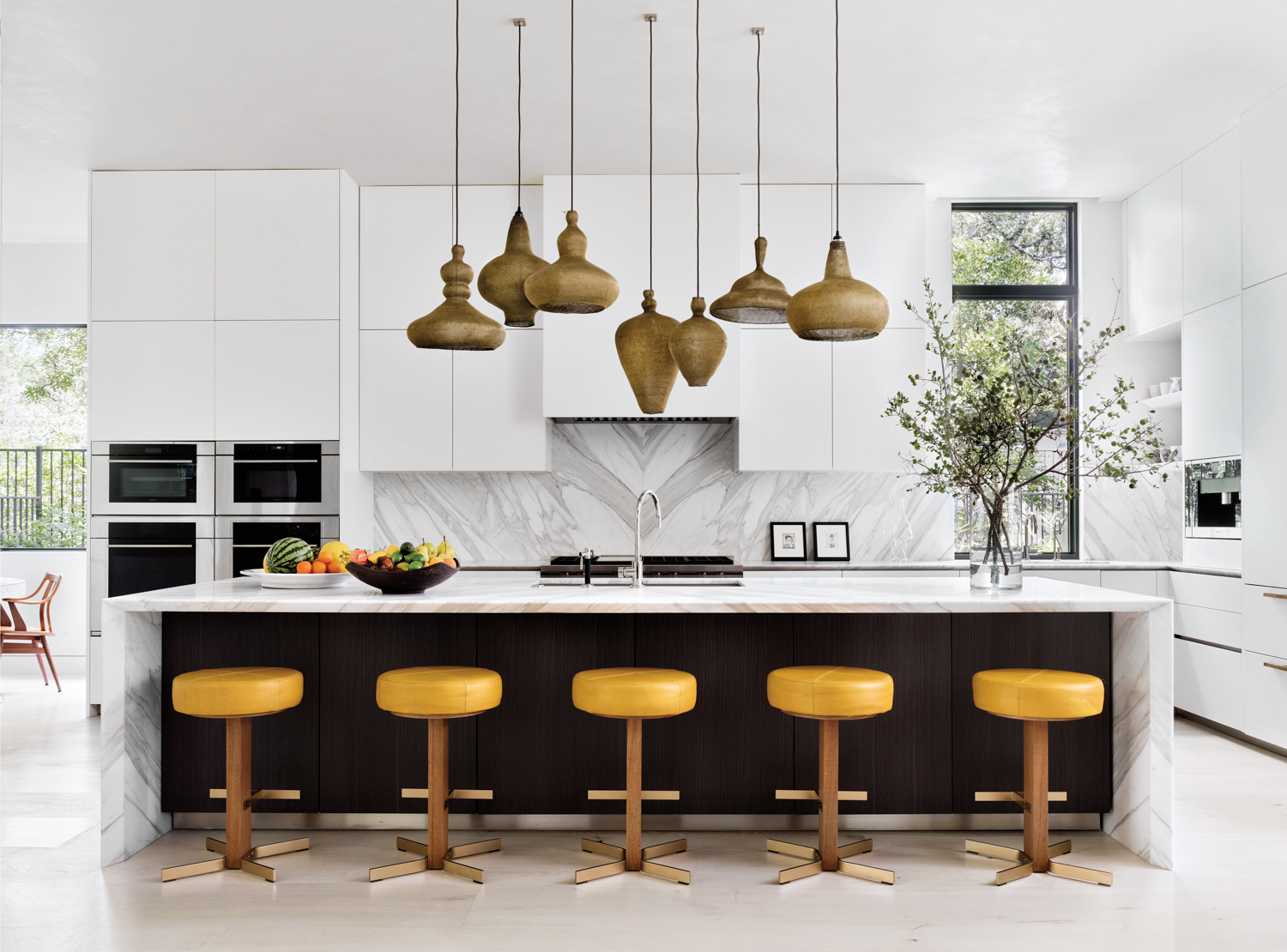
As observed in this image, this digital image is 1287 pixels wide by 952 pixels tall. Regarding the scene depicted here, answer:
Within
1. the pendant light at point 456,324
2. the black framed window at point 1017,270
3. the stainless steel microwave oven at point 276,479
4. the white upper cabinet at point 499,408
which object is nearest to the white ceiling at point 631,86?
the black framed window at point 1017,270

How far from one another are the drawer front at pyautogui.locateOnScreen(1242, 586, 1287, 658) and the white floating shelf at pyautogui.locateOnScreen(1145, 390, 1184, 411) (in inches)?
49.7

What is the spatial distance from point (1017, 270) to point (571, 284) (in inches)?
164

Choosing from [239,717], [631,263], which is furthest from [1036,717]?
[631,263]

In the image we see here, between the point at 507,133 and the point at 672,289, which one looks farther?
the point at 672,289

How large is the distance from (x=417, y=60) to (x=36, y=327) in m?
4.49

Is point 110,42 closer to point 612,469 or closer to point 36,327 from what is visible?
point 612,469

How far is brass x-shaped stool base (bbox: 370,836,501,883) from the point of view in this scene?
2732 millimetres

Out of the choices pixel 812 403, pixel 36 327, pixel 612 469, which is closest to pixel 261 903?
pixel 612 469

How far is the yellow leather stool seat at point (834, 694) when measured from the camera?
8.70 feet

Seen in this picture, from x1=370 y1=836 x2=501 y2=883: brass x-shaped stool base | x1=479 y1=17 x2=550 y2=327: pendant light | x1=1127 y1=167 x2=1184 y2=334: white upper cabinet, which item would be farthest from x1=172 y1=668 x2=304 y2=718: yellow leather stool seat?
x1=1127 y1=167 x2=1184 y2=334: white upper cabinet

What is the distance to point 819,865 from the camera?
9.18 ft

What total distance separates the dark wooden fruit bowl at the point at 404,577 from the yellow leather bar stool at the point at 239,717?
15.4 inches

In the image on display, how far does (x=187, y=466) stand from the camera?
15.9 ft

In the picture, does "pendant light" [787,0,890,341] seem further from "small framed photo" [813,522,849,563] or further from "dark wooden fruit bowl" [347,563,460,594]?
"small framed photo" [813,522,849,563]
